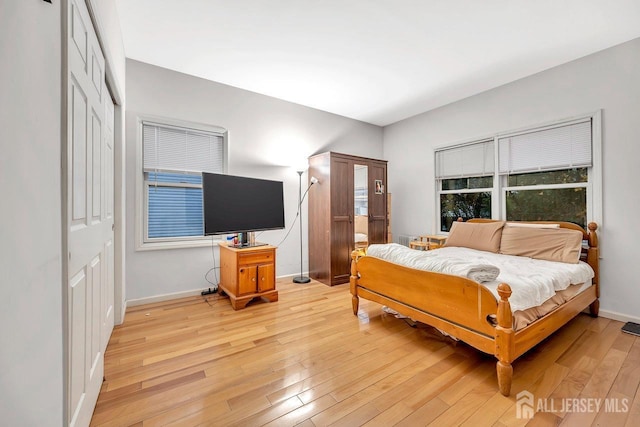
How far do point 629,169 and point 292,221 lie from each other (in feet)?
12.8

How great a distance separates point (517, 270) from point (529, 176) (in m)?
1.73

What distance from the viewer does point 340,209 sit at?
401cm

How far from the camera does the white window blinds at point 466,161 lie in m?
3.80

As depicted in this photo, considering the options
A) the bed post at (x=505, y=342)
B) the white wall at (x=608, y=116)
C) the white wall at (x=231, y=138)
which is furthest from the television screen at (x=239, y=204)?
the white wall at (x=608, y=116)

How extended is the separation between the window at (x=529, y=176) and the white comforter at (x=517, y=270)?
2.74 ft

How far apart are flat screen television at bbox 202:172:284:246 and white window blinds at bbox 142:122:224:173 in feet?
2.14

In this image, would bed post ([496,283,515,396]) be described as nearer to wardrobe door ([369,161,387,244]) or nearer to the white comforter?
the white comforter

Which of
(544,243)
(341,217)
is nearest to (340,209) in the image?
(341,217)

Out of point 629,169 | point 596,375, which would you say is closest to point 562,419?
point 596,375

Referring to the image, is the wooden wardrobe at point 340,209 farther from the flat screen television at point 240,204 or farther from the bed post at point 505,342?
the bed post at point 505,342

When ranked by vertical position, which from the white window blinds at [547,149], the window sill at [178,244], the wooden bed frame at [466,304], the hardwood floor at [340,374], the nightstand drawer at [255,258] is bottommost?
the hardwood floor at [340,374]

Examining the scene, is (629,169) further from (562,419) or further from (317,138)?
(317,138)

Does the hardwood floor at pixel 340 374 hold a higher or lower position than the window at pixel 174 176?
lower

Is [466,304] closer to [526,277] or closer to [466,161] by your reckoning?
[526,277]
